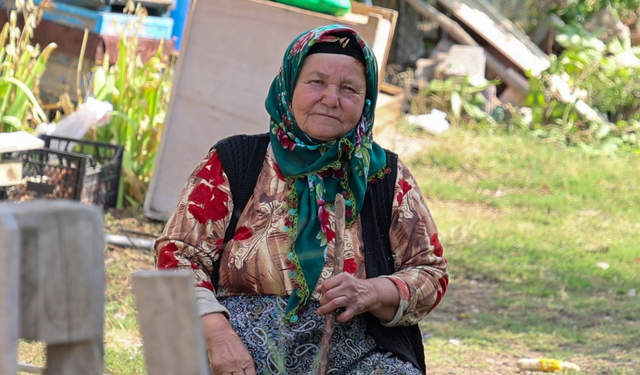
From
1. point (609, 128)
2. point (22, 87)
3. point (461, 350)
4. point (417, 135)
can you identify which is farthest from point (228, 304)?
point (609, 128)

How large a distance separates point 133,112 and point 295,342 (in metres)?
3.50

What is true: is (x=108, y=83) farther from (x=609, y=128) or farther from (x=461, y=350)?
(x=609, y=128)

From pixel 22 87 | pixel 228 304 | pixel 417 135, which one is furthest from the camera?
pixel 417 135

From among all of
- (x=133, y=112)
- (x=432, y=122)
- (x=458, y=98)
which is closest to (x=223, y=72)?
(x=133, y=112)

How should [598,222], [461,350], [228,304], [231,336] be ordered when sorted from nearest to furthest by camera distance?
1. [231,336]
2. [228,304]
3. [461,350]
4. [598,222]

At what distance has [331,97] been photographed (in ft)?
7.75

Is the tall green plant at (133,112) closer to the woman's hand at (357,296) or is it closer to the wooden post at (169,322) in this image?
the woman's hand at (357,296)

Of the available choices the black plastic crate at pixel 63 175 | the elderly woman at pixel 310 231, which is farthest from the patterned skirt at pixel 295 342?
the black plastic crate at pixel 63 175

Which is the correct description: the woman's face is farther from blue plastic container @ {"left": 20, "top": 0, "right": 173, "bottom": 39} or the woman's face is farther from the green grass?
blue plastic container @ {"left": 20, "top": 0, "right": 173, "bottom": 39}

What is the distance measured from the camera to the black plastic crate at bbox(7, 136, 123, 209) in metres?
4.64

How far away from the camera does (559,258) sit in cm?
541

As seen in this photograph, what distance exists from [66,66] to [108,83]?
992 millimetres

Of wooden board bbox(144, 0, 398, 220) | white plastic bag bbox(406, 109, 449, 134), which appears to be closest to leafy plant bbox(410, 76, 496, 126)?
white plastic bag bbox(406, 109, 449, 134)

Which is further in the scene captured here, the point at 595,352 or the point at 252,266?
the point at 595,352
